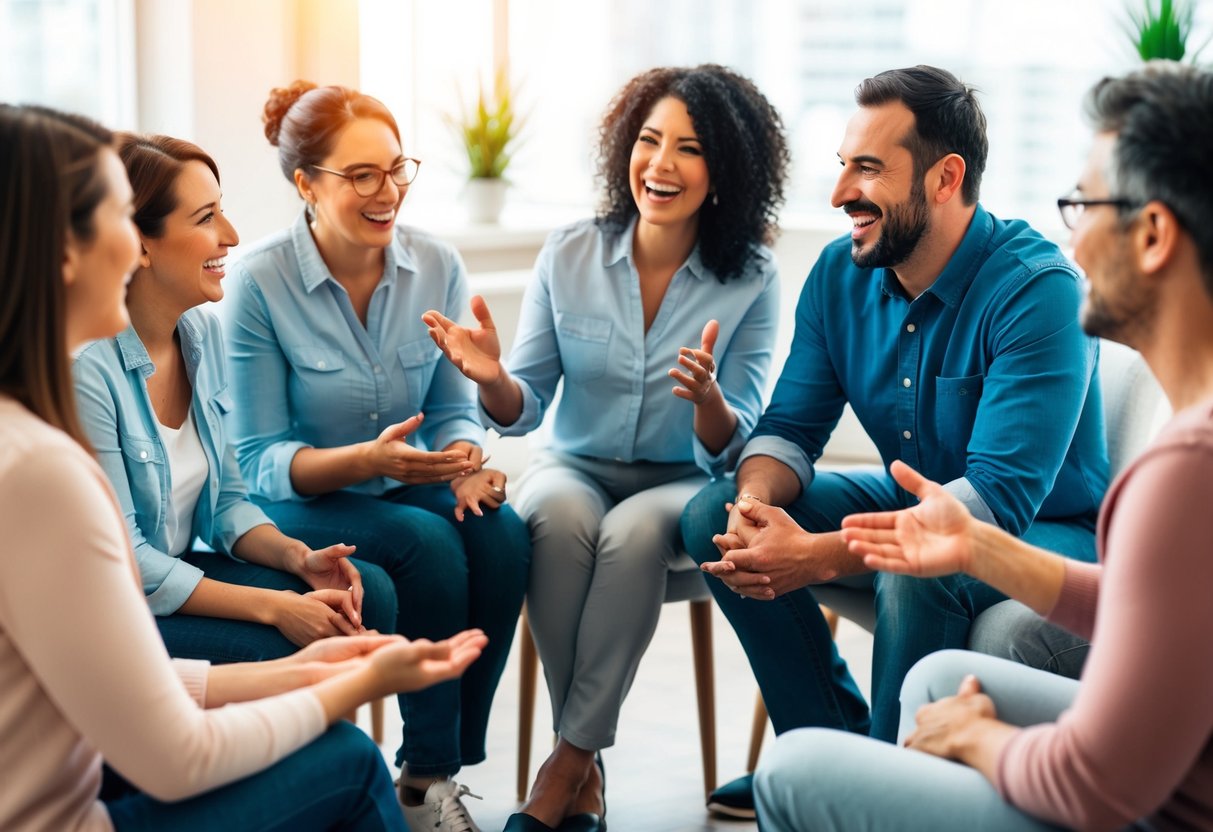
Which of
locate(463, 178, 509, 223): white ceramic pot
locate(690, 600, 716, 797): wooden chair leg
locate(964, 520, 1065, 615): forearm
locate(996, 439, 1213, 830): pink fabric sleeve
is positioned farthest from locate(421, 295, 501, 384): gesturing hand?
locate(463, 178, 509, 223): white ceramic pot

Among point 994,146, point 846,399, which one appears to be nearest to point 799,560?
point 846,399

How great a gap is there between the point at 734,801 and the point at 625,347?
86 centimetres

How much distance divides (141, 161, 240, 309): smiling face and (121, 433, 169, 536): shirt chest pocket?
9.3 inches

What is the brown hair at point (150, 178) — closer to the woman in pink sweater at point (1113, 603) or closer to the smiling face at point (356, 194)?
the smiling face at point (356, 194)

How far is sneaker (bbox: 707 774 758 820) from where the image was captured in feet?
7.98

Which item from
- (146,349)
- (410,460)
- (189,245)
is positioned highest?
(189,245)

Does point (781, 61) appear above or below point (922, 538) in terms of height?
above

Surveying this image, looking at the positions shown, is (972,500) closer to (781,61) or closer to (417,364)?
(417,364)

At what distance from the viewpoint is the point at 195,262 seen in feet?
6.60

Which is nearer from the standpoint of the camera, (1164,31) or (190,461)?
(190,461)

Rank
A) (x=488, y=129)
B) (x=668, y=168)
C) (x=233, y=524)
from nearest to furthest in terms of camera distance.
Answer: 1. (x=233, y=524)
2. (x=668, y=168)
3. (x=488, y=129)

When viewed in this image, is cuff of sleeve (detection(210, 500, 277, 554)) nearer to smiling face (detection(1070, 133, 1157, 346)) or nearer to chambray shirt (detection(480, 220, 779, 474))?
chambray shirt (detection(480, 220, 779, 474))

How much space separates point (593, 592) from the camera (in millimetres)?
2357

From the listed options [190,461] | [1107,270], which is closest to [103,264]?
[190,461]
